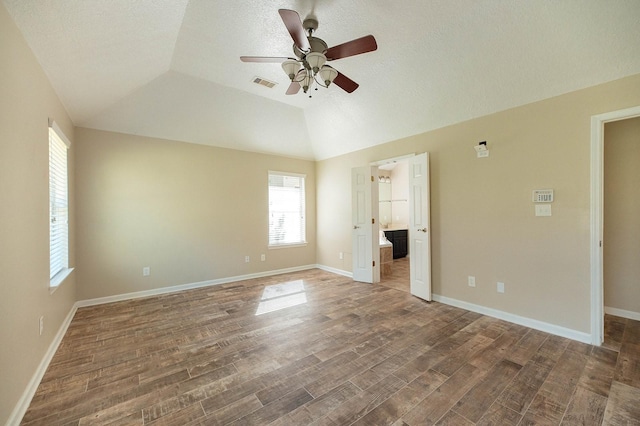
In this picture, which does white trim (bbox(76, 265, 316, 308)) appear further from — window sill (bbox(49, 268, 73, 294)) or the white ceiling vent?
the white ceiling vent

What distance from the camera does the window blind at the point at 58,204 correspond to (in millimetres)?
2635

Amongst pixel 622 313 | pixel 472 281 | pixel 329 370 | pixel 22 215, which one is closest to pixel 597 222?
pixel 472 281

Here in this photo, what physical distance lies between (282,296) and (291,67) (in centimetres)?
314

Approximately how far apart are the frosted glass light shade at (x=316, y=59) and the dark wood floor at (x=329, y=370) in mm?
2555

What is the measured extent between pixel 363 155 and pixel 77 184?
4511mm

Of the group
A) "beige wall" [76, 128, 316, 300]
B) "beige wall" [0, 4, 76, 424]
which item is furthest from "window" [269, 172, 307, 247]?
"beige wall" [0, 4, 76, 424]

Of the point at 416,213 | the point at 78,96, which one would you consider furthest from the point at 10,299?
the point at 416,213

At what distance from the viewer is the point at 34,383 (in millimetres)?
1946

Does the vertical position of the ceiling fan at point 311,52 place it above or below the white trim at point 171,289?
above

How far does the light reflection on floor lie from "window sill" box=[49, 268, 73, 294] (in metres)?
2.05

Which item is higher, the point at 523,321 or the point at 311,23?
the point at 311,23

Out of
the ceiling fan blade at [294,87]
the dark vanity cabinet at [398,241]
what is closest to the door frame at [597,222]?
the ceiling fan blade at [294,87]

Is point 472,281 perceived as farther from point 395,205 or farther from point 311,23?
point 395,205

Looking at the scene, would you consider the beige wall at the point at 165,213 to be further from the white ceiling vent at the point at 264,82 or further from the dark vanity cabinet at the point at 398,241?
the dark vanity cabinet at the point at 398,241
